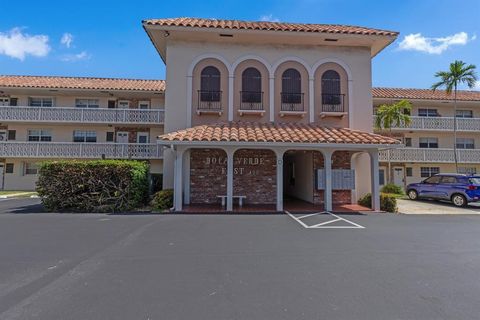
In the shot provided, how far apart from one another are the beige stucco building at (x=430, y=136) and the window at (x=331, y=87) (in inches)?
381

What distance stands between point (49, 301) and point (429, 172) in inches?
1091

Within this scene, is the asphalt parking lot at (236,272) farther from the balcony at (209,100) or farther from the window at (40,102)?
the window at (40,102)

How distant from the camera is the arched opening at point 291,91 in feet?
50.1

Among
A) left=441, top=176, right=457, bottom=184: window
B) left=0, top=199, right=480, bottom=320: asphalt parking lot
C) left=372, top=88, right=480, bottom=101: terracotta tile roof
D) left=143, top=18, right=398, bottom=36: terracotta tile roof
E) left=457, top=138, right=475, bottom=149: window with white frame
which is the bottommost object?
left=0, top=199, right=480, bottom=320: asphalt parking lot

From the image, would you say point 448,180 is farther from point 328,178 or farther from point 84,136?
point 84,136

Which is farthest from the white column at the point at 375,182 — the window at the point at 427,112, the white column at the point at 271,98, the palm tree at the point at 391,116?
the window at the point at 427,112

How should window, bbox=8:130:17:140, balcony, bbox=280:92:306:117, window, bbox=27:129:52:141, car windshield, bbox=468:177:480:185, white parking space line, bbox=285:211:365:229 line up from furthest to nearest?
window, bbox=27:129:52:141
window, bbox=8:130:17:140
balcony, bbox=280:92:306:117
car windshield, bbox=468:177:480:185
white parking space line, bbox=285:211:365:229

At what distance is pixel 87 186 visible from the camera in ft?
39.8

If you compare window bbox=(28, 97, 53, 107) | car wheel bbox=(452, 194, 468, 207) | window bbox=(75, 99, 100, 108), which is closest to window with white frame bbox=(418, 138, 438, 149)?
car wheel bbox=(452, 194, 468, 207)

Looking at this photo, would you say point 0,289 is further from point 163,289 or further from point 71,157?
point 71,157

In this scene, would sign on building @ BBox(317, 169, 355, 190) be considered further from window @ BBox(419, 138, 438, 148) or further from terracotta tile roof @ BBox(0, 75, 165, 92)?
window @ BBox(419, 138, 438, 148)

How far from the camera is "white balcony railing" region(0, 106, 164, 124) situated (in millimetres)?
22172

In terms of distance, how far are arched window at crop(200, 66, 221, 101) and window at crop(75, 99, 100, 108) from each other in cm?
1321

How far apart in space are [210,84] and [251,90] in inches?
83.7
